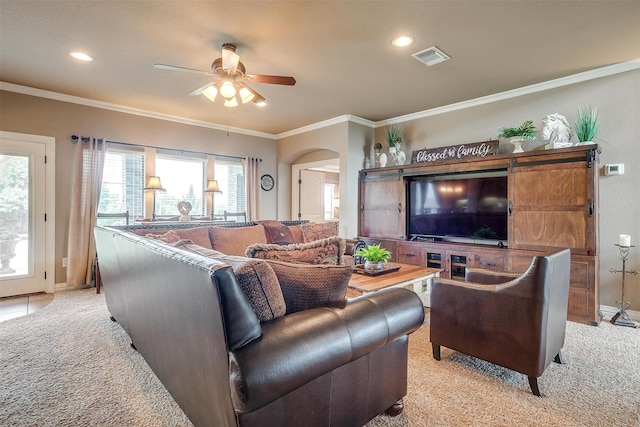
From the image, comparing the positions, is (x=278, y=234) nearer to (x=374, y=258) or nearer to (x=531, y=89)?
(x=374, y=258)

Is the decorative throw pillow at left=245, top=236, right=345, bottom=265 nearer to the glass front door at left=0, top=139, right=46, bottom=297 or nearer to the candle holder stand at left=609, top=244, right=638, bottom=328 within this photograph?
the candle holder stand at left=609, top=244, right=638, bottom=328

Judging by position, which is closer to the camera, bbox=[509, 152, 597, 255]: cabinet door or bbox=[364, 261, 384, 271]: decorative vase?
bbox=[364, 261, 384, 271]: decorative vase

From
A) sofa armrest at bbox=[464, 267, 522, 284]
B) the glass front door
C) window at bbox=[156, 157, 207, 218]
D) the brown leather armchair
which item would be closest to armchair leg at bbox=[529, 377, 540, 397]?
the brown leather armchair

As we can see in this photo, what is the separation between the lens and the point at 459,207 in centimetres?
428

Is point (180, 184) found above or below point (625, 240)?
above

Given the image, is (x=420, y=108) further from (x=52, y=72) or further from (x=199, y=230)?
(x=52, y=72)

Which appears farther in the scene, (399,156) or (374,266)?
(399,156)

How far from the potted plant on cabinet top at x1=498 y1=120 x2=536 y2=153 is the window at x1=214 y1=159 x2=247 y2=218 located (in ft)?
13.9

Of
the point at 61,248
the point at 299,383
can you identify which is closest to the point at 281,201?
the point at 61,248

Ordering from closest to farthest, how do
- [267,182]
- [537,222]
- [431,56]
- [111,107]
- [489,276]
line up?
1. [489,276]
2. [431,56]
3. [537,222]
4. [111,107]
5. [267,182]

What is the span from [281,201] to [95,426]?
5011 millimetres

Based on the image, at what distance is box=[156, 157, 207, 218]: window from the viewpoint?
5.05 m

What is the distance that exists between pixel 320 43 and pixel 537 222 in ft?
9.66

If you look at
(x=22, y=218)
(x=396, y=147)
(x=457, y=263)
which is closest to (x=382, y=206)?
(x=396, y=147)
